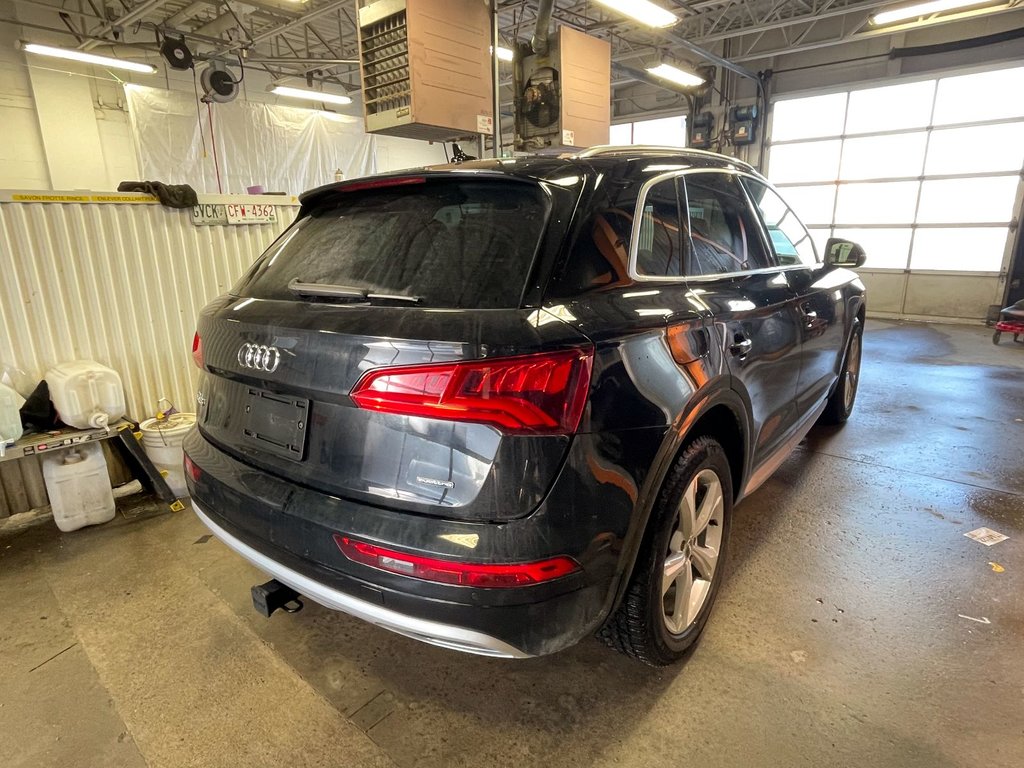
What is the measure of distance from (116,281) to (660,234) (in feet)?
9.98

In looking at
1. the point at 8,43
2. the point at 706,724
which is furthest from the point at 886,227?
the point at 8,43

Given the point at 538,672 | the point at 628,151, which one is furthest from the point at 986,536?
the point at 628,151

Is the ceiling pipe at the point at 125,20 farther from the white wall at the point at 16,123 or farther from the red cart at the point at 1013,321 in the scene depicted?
the red cart at the point at 1013,321

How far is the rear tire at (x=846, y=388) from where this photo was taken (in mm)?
3928

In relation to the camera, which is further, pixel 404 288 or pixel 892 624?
pixel 892 624

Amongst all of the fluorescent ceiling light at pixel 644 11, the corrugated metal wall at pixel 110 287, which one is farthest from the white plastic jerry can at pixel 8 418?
the fluorescent ceiling light at pixel 644 11

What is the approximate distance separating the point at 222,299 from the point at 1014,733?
106 inches

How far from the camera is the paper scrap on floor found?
8.80ft

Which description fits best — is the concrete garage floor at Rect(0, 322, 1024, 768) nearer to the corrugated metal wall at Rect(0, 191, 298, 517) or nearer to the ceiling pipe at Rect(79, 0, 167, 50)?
the corrugated metal wall at Rect(0, 191, 298, 517)

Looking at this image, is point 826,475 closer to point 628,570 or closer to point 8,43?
point 628,570

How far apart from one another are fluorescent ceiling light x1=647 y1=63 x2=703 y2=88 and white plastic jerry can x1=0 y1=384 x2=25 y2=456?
8836 mm

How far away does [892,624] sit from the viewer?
6.98 ft

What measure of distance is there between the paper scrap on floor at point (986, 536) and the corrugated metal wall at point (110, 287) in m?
4.31

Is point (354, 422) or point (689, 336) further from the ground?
point (689, 336)
